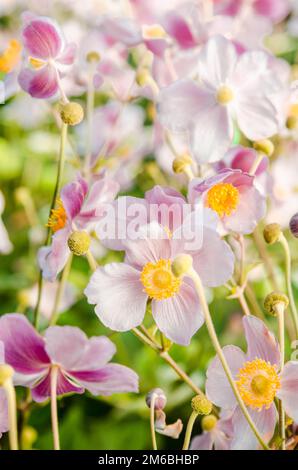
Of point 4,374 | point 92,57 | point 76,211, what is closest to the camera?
point 4,374

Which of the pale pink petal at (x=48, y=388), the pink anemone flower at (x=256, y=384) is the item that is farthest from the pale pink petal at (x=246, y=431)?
the pale pink petal at (x=48, y=388)

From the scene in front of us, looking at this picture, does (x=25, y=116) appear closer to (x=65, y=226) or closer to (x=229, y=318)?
(x=229, y=318)

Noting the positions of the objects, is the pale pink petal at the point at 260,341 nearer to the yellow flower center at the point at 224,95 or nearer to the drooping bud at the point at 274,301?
the drooping bud at the point at 274,301

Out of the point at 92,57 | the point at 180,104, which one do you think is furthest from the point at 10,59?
the point at 180,104

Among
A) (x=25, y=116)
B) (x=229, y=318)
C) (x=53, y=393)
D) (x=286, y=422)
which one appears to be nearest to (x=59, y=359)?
(x=53, y=393)

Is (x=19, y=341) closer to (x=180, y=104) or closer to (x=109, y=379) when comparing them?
(x=109, y=379)
